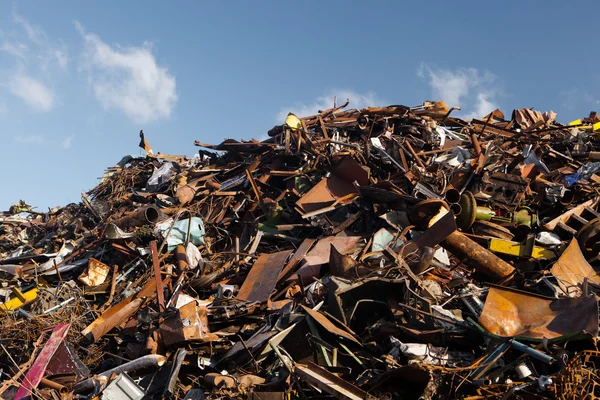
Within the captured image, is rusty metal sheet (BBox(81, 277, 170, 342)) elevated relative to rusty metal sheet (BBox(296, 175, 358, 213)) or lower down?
lower down

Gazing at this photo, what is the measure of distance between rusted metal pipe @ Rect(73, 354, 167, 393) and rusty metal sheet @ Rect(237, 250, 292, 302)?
138cm

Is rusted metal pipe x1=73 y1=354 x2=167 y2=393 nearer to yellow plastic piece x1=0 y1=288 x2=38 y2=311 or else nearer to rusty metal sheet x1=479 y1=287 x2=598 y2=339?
yellow plastic piece x1=0 y1=288 x2=38 y2=311

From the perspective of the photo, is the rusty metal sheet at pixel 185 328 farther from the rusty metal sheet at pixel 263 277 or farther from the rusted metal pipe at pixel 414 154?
the rusted metal pipe at pixel 414 154

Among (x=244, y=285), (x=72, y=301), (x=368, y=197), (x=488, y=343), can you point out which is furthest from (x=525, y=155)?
(x=72, y=301)

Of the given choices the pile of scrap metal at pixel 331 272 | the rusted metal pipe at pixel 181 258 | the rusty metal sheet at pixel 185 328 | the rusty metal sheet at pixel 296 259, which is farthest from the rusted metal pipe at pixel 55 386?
the rusty metal sheet at pixel 296 259

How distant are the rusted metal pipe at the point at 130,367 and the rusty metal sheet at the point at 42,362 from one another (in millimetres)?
463

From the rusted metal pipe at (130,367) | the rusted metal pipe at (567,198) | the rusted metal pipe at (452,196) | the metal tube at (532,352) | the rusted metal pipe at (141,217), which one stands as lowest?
the metal tube at (532,352)

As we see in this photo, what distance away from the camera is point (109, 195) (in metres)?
11.0

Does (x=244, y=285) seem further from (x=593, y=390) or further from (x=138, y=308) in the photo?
(x=593, y=390)

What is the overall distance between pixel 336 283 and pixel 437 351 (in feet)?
4.17

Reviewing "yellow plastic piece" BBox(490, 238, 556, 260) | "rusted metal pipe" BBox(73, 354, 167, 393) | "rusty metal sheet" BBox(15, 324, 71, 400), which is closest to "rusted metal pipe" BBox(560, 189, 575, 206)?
"yellow plastic piece" BBox(490, 238, 556, 260)

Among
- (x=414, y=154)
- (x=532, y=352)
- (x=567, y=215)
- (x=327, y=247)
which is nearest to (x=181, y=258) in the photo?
(x=327, y=247)

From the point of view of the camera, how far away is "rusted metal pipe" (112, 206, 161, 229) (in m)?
8.59

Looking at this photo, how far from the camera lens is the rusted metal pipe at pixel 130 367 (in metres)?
5.73
